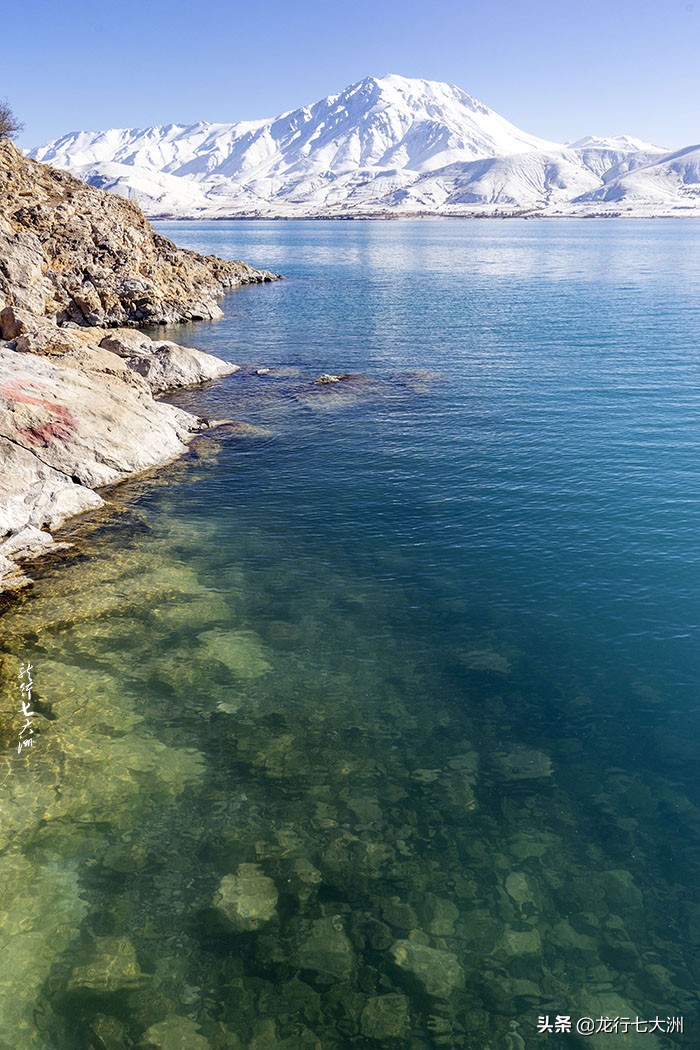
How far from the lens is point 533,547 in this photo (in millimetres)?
31375

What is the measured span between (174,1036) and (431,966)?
5297 mm

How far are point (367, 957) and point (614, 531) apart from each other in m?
23.9

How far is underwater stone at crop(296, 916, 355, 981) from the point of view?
14.0 m

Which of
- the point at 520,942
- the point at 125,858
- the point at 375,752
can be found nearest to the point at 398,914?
the point at 520,942

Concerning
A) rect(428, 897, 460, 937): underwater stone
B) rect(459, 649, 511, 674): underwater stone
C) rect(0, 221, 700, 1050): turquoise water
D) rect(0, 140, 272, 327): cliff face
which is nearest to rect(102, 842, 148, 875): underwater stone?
rect(0, 221, 700, 1050): turquoise water

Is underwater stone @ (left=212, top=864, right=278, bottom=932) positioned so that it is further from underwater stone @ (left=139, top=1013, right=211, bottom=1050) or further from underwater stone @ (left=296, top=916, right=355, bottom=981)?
underwater stone @ (left=139, top=1013, right=211, bottom=1050)

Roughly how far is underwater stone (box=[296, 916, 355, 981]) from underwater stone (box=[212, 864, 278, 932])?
3.57 feet

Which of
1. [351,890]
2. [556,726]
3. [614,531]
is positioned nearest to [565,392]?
[614,531]

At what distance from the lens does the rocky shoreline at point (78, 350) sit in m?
35.4

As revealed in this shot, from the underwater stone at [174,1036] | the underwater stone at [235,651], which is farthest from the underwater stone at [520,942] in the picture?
the underwater stone at [235,651]

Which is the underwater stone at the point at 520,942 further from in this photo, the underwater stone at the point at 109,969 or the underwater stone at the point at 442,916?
the underwater stone at the point at 109,969

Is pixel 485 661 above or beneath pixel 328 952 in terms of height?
above

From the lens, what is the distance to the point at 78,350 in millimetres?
53562

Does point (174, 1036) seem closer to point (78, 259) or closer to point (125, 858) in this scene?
point (125, 858)
